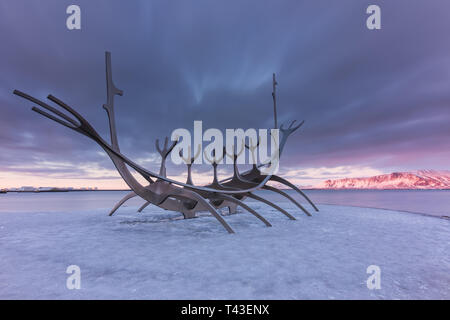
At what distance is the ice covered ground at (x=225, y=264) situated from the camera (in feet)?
9.88

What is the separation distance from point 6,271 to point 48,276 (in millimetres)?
1019

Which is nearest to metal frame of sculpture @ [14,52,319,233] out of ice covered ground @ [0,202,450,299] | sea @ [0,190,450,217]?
ice covered ground @ [0,202,450,299]

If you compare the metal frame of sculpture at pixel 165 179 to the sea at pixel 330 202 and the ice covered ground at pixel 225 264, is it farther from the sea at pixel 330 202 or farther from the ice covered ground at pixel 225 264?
the sea at pixel 330 202

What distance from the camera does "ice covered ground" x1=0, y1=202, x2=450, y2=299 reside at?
9.88ft

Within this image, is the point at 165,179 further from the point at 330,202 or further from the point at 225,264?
the point at 330,202

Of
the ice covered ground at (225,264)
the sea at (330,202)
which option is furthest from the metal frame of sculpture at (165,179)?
the sea at (330,202)

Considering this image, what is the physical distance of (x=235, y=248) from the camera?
521 centimetres

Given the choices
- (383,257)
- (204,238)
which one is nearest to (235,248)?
(204,238)

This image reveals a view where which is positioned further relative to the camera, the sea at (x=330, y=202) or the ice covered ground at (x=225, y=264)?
the sea at (x=330, y=202)

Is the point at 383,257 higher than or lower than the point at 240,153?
lower

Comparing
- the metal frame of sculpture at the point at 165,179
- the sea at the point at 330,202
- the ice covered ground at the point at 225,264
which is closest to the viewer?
the ice covered ground at the point at 225,264

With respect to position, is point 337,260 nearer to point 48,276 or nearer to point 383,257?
point 383,257

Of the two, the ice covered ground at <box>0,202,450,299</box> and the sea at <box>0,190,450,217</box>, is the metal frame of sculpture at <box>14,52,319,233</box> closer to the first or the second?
the ice covered ground at <box>0,202,450,299</box>

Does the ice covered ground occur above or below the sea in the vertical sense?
above
